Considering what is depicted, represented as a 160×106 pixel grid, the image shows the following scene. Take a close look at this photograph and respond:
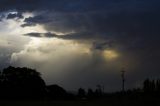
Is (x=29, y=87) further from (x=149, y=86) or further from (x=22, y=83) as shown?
(x=149, y=86)

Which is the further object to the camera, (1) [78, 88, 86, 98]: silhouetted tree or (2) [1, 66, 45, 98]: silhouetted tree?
(1) [78, 88, 86, 98]: silhouetted tree

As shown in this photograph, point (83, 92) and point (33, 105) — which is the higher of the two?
point (83, 92)

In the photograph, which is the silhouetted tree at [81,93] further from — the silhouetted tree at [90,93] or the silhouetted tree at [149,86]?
the silhouetted tree at [149,86]

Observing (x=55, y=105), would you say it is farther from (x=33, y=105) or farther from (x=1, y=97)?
(x=1, y=97)

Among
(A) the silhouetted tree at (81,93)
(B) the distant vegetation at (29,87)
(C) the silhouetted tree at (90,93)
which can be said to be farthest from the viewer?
(A) the silhouetted tree at (81,93)

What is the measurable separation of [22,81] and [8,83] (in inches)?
168

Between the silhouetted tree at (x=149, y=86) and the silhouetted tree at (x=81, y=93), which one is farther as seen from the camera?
the silhouetted tree at (x=81, y=93)

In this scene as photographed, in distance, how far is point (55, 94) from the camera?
113438 mm

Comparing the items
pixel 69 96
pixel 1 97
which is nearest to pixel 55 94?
pixel 69 96

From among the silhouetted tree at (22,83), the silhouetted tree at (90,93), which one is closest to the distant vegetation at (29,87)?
the silhouetted tree at (22,83)

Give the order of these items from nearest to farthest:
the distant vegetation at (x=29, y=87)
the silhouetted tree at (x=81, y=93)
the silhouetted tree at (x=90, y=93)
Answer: the distant vegetation at (x=29, y=87), the silhouetted tree at (x=90, y=93), the silhouetted tree at (x=81, y=93)

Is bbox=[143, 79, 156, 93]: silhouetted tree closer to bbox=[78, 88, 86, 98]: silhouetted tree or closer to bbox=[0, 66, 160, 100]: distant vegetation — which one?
bbox=[0, 66, 160, 100]: distant vegetation

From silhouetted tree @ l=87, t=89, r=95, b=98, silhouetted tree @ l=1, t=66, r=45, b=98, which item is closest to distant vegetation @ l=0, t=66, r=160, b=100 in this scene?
silhouetted tree @ l=1, t=66, r=45, b=98

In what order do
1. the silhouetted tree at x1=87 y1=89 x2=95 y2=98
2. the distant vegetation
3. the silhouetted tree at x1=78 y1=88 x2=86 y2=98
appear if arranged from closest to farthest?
the distant vegetation
the silhouetted tree at x1=87 y1=89 x2=95 y2=98
the silhouetted tree at x1=78 y1=88 x2=86 y2=98
